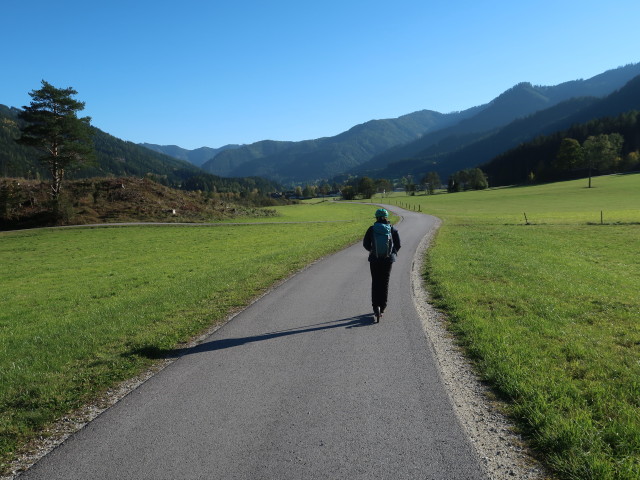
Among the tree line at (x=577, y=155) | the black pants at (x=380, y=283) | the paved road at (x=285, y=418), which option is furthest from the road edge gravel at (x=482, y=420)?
the tree line at (x=577, y=155)

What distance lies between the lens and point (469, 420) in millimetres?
4949

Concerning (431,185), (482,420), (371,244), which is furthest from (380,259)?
(431,185)

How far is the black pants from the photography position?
31.7 ft

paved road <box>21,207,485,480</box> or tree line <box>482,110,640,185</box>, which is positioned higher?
tree line <box>482,110,640,185</box>

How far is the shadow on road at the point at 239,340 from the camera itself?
7.87 m

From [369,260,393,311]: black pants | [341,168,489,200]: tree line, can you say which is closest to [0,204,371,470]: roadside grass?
[369,260,393,311]: black pants

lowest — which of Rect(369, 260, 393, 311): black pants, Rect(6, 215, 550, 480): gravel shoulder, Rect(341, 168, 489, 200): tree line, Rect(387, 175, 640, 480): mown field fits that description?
Rect(6, 215, 550, 480): gravel shoulder

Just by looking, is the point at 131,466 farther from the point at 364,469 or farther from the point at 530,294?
the point at 530,294

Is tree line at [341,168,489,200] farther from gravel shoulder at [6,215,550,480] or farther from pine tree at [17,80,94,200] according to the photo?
gravel shoulder at [6,215,550,480]

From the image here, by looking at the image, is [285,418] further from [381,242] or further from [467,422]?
[381,242]

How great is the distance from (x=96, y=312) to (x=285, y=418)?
9.63m

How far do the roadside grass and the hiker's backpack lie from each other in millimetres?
4727

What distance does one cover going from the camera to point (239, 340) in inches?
333

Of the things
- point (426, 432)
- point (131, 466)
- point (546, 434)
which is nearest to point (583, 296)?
point (546, 434)
